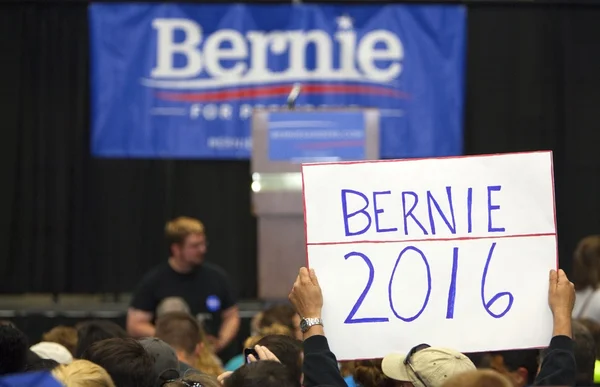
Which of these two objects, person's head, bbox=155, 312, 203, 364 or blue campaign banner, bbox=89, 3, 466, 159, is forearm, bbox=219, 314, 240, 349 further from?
blue campaign banner, bbox=89, 3, 466, 159

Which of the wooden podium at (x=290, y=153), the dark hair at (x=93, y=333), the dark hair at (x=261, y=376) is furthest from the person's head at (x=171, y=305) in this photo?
the dark hair at (x=261, y=376)

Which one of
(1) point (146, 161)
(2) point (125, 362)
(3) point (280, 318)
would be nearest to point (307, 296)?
(2) point (125, 362)

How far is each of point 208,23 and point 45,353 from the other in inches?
248

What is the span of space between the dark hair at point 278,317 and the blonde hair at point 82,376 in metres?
2.57

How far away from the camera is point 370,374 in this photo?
3221mm

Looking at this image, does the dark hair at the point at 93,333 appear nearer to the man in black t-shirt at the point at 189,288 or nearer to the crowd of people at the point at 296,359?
the crowd of people at the point at 296,359

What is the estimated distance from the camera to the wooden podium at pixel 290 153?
801 centimetres

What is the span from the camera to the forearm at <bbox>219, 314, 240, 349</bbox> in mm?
6598

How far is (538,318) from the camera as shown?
3131mm

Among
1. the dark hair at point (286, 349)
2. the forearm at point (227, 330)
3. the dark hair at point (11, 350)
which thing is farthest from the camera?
the forearm at point (227, 330)

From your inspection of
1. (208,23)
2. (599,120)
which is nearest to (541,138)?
(599,120)

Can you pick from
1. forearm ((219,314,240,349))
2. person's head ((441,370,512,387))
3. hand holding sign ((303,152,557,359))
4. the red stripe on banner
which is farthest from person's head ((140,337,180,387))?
the red stripe on banner

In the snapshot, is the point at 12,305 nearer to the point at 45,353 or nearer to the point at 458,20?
the point at 458,20

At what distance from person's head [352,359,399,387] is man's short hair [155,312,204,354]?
155 cm
